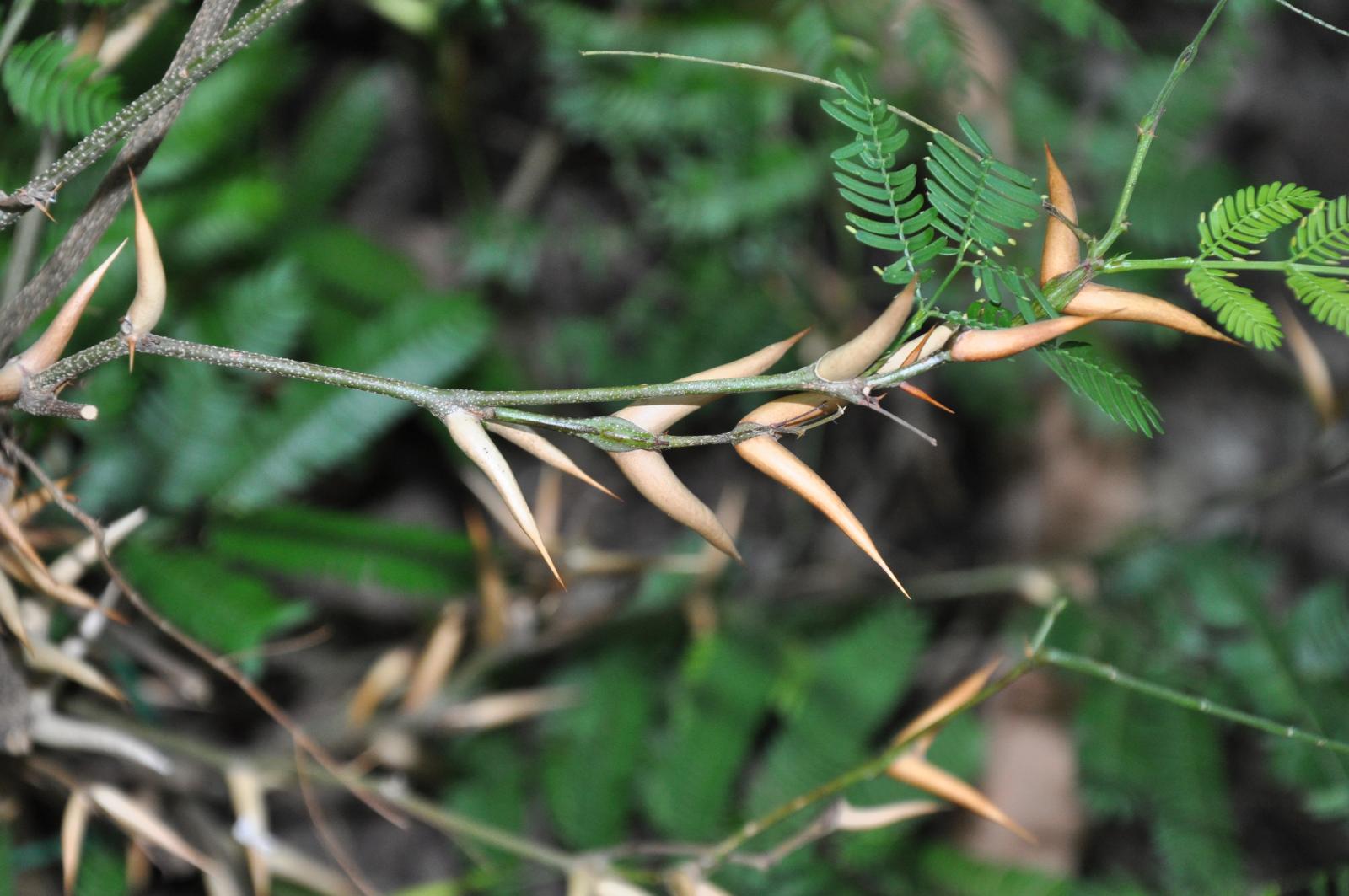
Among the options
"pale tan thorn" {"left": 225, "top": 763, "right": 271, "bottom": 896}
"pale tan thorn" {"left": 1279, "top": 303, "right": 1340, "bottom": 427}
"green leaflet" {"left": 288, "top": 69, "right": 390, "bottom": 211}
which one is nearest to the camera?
"pale tan thorn" {"left": 225, "top": 763, "right": 271, "bottom": 896}

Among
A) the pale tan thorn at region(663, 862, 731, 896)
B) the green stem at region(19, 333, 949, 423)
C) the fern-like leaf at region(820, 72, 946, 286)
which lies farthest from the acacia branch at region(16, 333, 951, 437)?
the pale tan thorn at region(663, 862, 731, 896)

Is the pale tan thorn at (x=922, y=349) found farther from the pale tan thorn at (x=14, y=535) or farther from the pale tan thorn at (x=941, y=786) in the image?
the pale tan thorn at (x=14, y=535)

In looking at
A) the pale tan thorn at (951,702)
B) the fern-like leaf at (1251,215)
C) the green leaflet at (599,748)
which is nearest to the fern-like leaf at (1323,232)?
the fern-like leaf at (1251,215)

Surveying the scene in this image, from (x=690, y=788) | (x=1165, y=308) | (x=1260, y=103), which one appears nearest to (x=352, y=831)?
(x=690, y=788)

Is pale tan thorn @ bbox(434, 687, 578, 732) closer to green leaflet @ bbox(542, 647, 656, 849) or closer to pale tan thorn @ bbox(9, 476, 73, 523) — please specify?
green leaflet @ bbox(542, 647, 656, 849)

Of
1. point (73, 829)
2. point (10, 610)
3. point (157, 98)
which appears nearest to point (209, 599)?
point (73, 829)

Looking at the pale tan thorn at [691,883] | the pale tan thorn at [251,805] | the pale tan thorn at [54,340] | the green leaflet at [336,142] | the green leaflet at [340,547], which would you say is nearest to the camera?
Result: the pale tan thorn at [54,340]

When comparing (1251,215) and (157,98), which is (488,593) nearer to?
(157,98)
